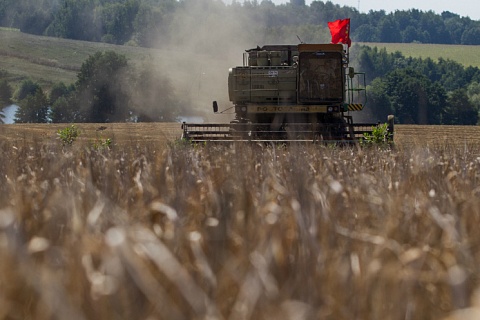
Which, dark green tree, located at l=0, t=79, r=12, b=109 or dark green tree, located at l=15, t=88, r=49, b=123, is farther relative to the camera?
dark green tree, located at l=0, t=79, r=12, b=109

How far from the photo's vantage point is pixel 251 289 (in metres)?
2.30

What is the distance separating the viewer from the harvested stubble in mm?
2363

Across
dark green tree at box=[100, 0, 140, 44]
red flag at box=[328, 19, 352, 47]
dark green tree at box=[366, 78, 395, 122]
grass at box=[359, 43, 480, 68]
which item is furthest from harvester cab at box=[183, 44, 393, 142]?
dark green tree at box=[100, 0, 140, 44]

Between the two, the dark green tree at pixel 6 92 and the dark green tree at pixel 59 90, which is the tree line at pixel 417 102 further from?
the dark green tree at pixel 6 92

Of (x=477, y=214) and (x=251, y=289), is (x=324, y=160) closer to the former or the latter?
(x=477, y=214)

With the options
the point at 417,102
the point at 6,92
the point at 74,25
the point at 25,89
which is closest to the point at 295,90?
the point at 417,102

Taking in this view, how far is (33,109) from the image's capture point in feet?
290

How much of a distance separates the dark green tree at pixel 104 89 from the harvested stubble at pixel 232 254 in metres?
76.1

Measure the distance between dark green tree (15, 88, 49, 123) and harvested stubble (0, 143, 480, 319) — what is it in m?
84.4

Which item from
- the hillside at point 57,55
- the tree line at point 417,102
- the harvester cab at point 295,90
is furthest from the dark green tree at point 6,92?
the harvester cab at point 295,90

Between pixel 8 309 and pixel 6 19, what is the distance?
19051 cm

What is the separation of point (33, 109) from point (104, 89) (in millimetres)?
7678

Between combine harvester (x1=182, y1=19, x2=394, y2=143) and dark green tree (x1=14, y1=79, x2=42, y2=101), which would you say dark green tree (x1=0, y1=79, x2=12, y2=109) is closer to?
dark green tree (x1=14, y1=79, x2=42, y2=101)

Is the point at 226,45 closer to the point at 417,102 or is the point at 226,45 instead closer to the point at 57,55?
the point at 417,102
